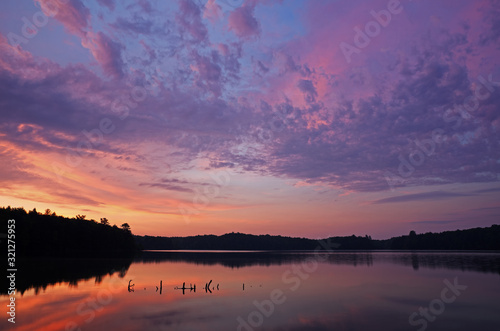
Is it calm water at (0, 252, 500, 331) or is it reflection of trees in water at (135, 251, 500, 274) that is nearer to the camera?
calm water at (0, 252, 500, 331)

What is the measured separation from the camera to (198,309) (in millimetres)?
32594

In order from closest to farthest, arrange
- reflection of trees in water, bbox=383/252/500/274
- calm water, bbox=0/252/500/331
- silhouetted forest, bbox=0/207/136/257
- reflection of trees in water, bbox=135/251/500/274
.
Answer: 1. calm water, bbox=0/252/500/331
2. reflection of trees in water, bbox=383/252/500/274
3. reflection of trees in water, bbox=135/251/500/274
4. silhouetted forest, bbox=0/207/136/257

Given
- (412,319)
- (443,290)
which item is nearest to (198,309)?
(412,319)

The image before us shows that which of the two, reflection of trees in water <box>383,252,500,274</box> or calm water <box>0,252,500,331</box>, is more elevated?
calm water <box>0,252,500,331</box>

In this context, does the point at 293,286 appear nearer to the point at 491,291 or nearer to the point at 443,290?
the point at 443,290

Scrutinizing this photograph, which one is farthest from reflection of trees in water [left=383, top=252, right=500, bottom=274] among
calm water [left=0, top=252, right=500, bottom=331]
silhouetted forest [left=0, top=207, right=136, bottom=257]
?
silhouetted forest [left=0, top=207, right=136, bottom=257]

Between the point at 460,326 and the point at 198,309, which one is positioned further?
the point at 198,309

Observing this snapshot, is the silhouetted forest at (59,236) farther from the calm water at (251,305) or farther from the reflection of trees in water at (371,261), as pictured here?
the calm water at (251,305)

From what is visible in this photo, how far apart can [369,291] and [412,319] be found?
16.3 metres

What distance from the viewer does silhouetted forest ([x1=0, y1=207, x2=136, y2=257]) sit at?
92125mm

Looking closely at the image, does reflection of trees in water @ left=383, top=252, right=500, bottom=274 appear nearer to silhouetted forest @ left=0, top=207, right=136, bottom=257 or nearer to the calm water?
the calm water

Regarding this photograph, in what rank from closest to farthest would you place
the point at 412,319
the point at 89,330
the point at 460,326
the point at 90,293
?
the point at 89,330 < the point at 460,326 < the point at 412,319 < the point at 90,293

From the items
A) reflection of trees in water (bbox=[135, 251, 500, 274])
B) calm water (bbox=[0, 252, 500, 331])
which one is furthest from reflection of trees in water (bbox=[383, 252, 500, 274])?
calm water (bbox=[0, 252, 500, 331])

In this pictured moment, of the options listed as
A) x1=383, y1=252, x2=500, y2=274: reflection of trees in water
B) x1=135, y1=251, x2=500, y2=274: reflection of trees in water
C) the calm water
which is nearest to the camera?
the calm water
